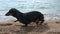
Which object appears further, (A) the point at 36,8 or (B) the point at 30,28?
(A) the point at 36,8

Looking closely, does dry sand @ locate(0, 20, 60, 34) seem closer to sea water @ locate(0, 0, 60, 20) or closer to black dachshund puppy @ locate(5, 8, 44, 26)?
black dachshund puppy @ locate(5, 8, 44, 26)

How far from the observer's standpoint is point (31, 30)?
2865mm

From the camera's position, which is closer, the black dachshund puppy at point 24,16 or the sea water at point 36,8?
the black dachshund puppy at point 24,16

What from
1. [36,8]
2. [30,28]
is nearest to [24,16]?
[30,28]

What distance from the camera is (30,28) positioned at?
2.96 m

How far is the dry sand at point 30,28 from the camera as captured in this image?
277cm

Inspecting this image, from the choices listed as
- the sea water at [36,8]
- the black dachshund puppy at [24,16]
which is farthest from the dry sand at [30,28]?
the sea water at [36,8]

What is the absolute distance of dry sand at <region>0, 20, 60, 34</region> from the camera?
277 cm

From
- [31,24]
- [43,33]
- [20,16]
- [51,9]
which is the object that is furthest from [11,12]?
[51,9]

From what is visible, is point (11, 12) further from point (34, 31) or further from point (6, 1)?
point (6, 1)

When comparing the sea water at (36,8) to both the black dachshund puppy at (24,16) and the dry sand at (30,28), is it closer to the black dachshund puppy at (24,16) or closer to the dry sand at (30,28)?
the dry sand at (30,28)

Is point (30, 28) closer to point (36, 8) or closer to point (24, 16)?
point (24, 16)

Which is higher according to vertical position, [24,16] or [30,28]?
[24,16]

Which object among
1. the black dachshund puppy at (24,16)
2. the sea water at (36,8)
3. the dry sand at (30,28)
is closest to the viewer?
the dry sand at (30,28)
